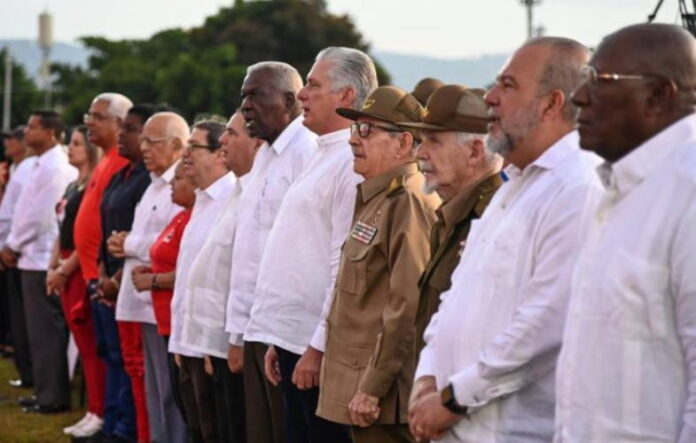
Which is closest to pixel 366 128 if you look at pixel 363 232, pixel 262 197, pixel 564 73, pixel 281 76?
pixel 363 232

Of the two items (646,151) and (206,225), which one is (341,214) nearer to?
(206,225)

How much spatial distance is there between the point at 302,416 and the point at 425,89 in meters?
1.50

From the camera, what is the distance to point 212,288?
787 centimetres

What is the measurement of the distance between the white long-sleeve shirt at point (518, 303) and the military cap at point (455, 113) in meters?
0.73

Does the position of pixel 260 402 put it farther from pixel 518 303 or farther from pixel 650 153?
pixel 650 153

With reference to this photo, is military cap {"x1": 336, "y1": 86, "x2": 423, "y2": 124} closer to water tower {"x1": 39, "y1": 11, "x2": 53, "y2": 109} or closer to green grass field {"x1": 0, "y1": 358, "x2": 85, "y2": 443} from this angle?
green grass field {"x1": 0, "y1": 358, "x2": 85, "y2": 443}

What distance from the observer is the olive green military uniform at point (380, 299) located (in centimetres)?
560

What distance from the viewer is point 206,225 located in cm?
831

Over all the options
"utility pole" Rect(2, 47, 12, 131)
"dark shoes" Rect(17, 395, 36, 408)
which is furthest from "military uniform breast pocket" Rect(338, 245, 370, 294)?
"utility pole" Rect(2, 47, 12, 131)

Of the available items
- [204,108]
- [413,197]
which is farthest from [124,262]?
[204,108]

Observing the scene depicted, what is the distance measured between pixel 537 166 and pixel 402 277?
127 centimetres

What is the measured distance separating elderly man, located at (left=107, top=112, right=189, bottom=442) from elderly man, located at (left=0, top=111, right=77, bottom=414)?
9.15 feet

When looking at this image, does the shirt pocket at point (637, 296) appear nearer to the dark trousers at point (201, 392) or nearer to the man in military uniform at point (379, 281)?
the man in military uniform at point (379, 281)

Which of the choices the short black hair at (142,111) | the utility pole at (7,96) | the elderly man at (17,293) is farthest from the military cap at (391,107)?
the utility pole at (7,96)
